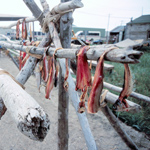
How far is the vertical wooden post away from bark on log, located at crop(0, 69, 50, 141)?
4.01ft

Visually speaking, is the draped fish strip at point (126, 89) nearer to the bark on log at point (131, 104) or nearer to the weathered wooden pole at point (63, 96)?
the bark on log at point (131, 104)

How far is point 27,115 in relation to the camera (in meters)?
0.59

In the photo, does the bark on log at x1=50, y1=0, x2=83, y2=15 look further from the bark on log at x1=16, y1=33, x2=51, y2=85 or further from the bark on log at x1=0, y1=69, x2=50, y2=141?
the bark on log at x1=0, y1=69, x2=50, y2=141

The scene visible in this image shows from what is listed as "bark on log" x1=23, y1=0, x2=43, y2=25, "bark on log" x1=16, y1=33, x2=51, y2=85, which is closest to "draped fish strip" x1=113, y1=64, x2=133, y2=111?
"bark on log" x1=16, y1=33, x2=51, y2=85

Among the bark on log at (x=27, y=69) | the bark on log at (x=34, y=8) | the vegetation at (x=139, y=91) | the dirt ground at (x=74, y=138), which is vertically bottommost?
the dirt ground at (x=74, y=138)

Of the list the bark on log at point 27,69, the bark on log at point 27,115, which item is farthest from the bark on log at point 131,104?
the bark on log at point 27,115

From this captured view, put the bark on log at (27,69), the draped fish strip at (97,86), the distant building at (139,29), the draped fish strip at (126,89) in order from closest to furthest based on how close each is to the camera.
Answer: the draped fish strip at (97,86), the draped fish strip at (126,89), the bark on log at (27,69), the distant building at (139,29)

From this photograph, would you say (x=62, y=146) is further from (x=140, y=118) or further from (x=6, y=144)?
(x=140, y=118)

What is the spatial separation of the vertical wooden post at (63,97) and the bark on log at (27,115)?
1.22 m

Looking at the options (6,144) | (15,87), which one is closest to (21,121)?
(15,87)

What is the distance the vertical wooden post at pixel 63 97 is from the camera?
5.85 feet

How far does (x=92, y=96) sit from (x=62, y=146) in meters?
1.68

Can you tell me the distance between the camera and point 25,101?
64cm

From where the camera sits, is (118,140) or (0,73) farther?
(118,140)
